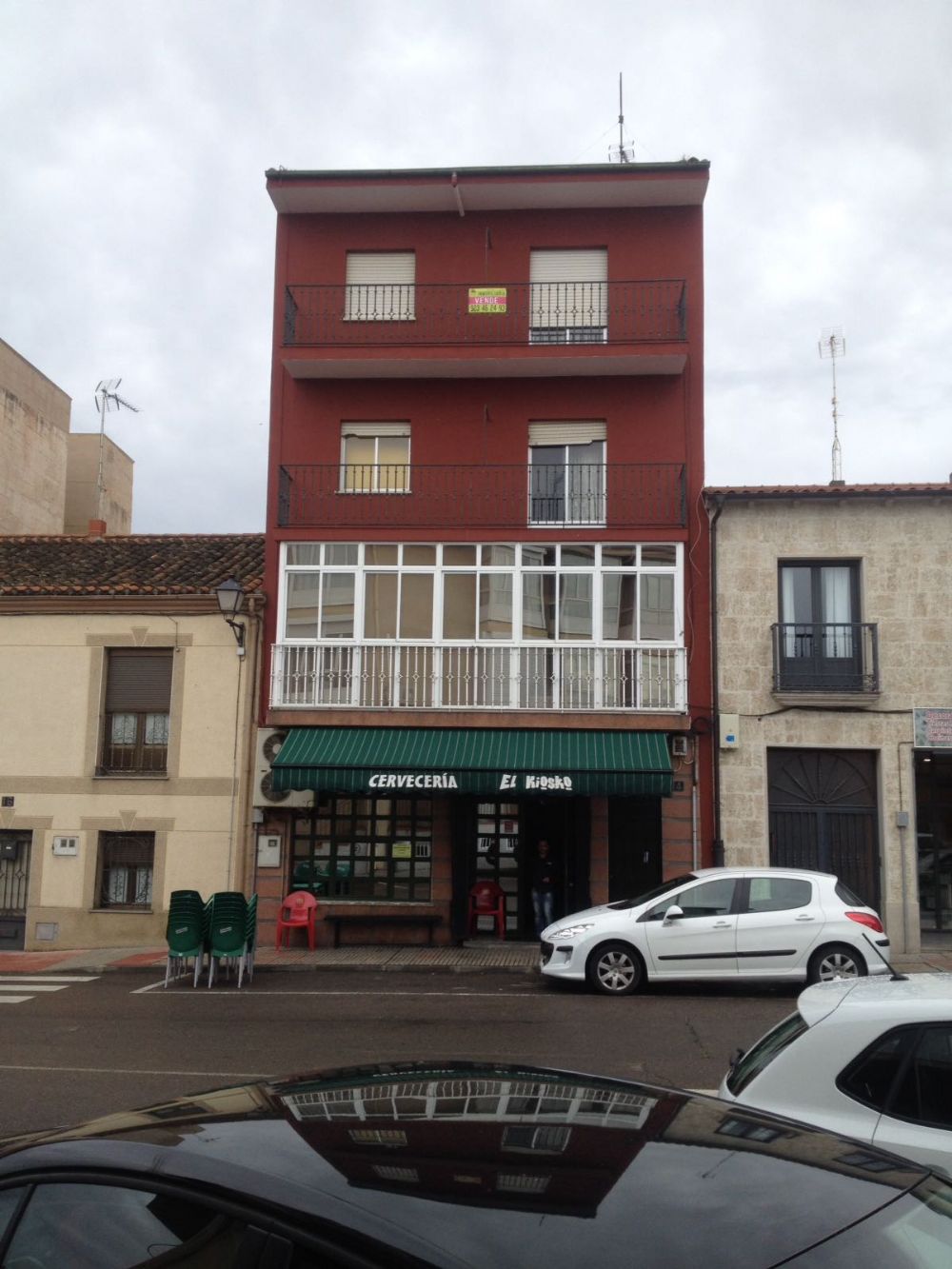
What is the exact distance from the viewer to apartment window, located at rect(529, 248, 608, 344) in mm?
19672

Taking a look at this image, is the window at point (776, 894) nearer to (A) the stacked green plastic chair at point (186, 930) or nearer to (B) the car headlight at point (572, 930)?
(B) the car headlight at point (572, 930)

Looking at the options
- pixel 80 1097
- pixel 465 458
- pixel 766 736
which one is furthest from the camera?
pixel 465 458

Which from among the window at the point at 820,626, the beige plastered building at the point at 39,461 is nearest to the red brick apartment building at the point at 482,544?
the window at the point at 820,626

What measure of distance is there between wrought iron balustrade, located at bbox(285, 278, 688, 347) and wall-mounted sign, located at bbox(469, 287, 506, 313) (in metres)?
0.02

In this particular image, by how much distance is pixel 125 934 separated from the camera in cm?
1855

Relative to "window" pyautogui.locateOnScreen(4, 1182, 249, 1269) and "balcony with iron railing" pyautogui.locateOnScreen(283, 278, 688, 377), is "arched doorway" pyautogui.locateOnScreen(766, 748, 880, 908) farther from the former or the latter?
"window" pyautogui.locateOnScreen(4, 1182, 249, 1269)

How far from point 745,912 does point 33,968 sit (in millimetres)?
10308

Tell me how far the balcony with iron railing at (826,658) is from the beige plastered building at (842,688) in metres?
0.02

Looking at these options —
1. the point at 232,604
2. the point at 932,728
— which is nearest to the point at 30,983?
the point at 232,604

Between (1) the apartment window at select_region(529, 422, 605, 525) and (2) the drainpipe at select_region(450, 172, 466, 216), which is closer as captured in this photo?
(1) the apartment window at select_region(529, 422, 605, 525)

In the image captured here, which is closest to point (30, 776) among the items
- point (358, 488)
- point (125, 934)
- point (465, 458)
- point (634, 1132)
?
point (125, 934)

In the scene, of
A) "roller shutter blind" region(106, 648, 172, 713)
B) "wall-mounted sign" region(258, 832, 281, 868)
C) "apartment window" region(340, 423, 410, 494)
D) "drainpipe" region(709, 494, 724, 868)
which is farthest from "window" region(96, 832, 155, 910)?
"drainpipe" region(709, 494, 724, 868)

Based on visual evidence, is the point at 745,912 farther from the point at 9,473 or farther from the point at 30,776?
the point at 9,473

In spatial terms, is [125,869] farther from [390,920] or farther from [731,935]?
[731,935]
